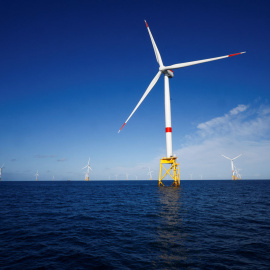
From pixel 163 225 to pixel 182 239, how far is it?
3.96m

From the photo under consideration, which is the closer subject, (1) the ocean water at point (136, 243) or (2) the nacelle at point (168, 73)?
(1) the ocean water at point (136, 243)

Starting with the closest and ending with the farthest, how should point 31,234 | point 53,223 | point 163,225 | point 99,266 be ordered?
point 99,266
point 31,234
point 163,225
point 53,223

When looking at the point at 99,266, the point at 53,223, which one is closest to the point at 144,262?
the point at 99,266

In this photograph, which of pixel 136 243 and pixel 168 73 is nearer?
pixel 136 243

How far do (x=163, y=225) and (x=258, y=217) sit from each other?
41.3 ft

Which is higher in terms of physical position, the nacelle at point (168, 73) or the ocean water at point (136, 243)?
the nacelle at point (168, 73)

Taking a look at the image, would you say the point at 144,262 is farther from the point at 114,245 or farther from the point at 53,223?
the point at 53,223

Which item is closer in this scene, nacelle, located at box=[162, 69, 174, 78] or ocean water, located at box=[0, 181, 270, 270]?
ocean water, located at box=[0, 181, 270, 270]

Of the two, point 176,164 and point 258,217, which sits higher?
point 176,164

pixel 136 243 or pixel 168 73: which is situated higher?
pixel 168 73

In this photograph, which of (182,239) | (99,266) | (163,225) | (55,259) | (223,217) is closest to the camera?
(99,266)

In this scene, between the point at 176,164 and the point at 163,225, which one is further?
the point at 176,164

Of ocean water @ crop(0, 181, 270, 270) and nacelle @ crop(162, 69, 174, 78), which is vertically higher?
nacelle @ crop(162, 69, 174, 78)

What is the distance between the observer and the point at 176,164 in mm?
60062
